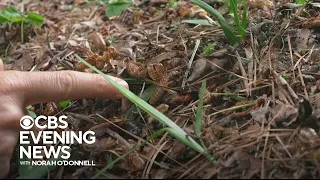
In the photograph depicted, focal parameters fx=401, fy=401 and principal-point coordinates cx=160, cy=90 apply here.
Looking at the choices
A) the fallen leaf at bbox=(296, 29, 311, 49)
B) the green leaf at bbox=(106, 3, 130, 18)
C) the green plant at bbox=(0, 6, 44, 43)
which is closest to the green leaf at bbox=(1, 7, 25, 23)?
the green plant at bbox=(0, 6, 44, 43)

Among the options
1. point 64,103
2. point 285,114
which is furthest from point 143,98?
point 285,114

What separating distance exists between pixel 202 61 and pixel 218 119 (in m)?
0.30

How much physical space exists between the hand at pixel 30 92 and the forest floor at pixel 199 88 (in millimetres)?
86

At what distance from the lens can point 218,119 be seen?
55.2 inches

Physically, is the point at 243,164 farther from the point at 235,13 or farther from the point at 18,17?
the point at 18,17

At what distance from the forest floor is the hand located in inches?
3.4

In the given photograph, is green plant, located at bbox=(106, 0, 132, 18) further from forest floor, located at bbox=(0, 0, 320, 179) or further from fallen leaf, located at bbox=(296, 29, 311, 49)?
fallen leaf, located at bbox=(296, 29, 311, 49)

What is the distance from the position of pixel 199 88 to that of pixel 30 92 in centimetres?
63

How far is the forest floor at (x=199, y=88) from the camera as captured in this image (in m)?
1.20

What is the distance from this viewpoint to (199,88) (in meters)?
1.55

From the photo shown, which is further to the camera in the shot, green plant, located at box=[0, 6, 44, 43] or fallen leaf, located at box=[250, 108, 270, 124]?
green plant, located at box=[0, 6, 44, 43]

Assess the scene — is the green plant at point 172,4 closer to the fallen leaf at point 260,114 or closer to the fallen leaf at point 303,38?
the fallen leaf at point 303,38

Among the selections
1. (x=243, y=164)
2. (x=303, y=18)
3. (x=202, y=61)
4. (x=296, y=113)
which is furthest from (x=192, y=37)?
(x=243, y=164)

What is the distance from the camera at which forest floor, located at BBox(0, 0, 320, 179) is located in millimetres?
A: 1197
